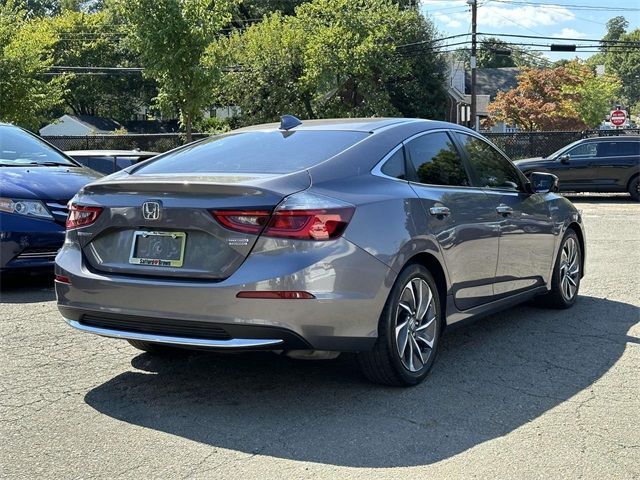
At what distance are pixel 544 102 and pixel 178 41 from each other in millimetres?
36870

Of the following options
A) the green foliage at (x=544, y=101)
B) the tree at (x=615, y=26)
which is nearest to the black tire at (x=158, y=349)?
the green foliage at (x=544, y=101)

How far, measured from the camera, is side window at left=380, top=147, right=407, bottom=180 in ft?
15.7

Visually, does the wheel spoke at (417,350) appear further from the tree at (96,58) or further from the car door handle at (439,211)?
the tree at (96,58)

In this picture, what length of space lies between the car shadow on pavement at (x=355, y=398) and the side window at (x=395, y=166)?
1296 mm

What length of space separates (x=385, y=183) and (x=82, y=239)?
1.85 meters

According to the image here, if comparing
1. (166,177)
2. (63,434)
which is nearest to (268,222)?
(166,177)

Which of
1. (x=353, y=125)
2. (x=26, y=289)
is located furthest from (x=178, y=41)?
(x=353, y=125)

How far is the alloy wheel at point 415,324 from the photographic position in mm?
4578

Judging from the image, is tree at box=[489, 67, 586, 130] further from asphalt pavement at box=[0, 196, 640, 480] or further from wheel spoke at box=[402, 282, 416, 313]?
wheel spoke at box=[402, 282, 416, 313]

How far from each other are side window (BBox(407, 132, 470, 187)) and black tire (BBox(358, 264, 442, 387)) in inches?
29.1

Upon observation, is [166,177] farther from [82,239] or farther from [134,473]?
[134,473]

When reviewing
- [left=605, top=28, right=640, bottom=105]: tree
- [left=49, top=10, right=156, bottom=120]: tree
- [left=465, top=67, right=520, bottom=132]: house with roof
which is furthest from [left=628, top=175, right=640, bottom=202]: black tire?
[left=605, top=28, right=640, bottom=105]: tree

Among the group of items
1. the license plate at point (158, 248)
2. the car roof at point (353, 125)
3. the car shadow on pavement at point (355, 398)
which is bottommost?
the car shadow on pavement at point (355, 398)

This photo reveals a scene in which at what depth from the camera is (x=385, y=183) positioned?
464 cm
